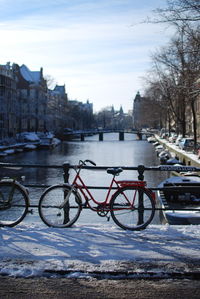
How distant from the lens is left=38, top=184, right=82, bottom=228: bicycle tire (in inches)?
251

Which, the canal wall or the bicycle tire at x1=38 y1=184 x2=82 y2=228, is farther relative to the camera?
the canal wall

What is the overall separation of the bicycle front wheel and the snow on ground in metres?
0.18

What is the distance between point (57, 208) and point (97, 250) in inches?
60.2

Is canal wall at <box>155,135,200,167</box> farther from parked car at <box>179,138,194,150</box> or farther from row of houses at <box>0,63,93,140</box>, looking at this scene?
row of houses at <box>0,63,93,140</box>

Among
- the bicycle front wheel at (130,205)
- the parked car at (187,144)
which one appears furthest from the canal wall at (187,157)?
the bicycle front wheel at (130,205)

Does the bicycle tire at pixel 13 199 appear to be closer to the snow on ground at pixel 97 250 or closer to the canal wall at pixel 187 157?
the snow on ground at pixel 97 250

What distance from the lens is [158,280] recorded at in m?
4.31

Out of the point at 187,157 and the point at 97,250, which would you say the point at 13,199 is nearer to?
the point at 97,250

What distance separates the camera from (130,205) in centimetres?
651

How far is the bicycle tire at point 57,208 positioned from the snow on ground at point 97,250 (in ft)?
0.65

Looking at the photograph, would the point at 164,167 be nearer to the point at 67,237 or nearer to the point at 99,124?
the point at 67,237

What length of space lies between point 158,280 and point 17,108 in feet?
213

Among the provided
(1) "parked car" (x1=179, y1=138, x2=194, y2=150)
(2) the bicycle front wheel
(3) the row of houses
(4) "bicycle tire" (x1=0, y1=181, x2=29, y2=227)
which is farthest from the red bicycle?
(3) the row of houses

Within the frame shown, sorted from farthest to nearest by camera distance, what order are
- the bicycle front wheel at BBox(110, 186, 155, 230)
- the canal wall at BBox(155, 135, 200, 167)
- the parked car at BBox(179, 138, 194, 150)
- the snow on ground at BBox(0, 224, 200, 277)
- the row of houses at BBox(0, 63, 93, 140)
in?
the row of houses at BBox(0, 63, 93, 140), the parked car at BBox(179, 138, 194, 150), the canal wall at BBox(155, 135, 200, 167), the bicycle front wheel at BBox(110, 186, 155, 230), the snow on ground at BBox(0, 224, 200, 277)
